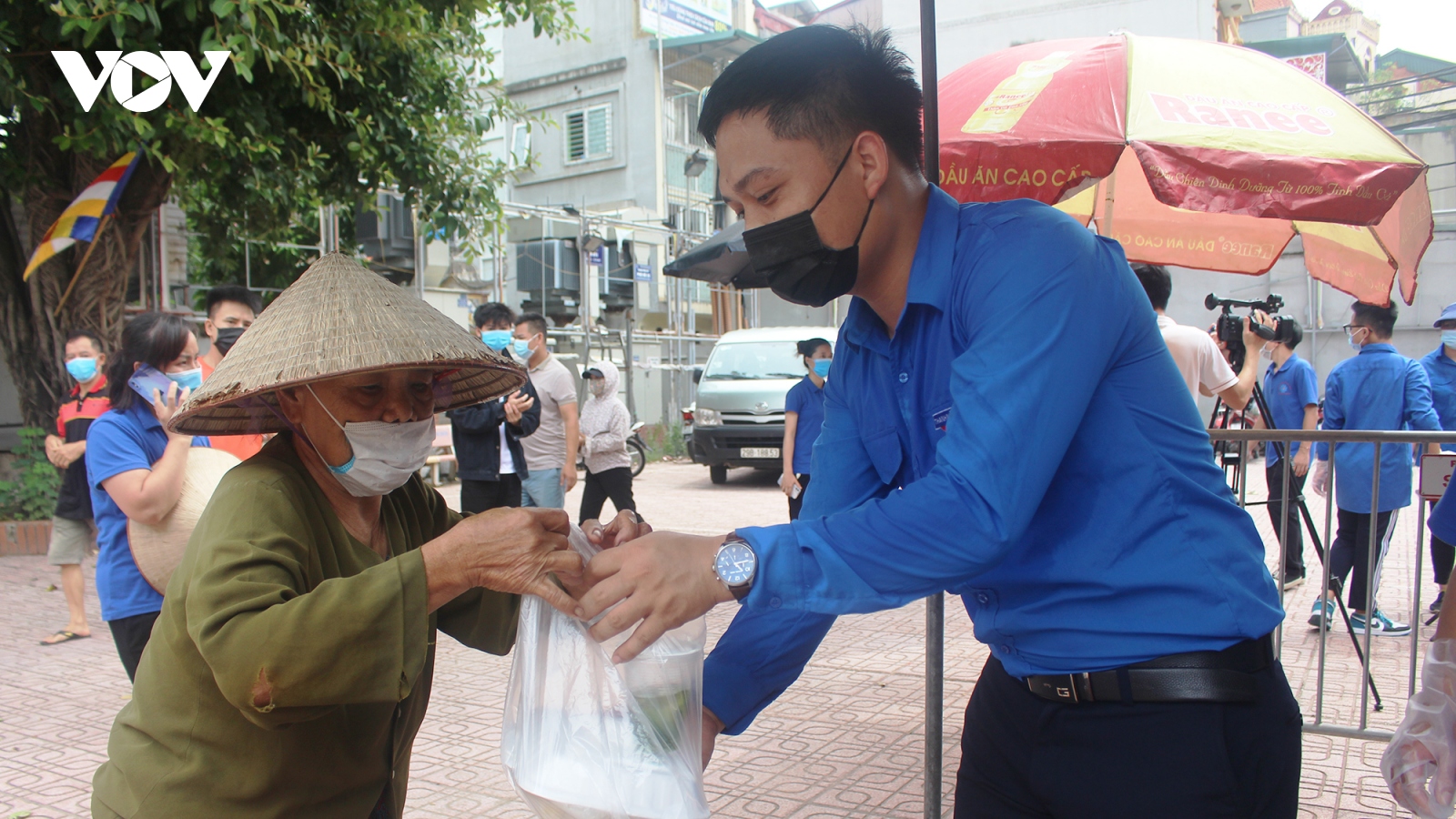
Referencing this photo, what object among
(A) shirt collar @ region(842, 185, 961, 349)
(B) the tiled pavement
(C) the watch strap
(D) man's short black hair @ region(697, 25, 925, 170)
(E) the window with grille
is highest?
(E) the window with grille

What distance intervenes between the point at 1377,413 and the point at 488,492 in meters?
5.76

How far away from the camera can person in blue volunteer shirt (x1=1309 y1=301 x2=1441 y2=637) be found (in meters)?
6.20

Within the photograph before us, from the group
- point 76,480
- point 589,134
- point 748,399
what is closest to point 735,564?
point 76,480

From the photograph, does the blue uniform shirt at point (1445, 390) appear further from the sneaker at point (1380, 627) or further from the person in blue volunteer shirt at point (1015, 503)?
the person in blue volunteer shirt at point (1015, 503)

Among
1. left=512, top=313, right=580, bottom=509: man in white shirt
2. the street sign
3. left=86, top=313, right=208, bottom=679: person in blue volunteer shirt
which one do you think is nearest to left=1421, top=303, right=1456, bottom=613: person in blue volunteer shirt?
the street sign

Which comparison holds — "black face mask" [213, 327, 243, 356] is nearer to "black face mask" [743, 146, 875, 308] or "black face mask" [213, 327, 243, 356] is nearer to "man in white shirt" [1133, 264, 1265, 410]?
"black face mask" [743, 146, 875, 308]

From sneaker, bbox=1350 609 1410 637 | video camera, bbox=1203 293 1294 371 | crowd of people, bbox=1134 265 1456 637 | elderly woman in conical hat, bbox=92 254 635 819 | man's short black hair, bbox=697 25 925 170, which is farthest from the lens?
video camera, bbox=1203 293 1294 371

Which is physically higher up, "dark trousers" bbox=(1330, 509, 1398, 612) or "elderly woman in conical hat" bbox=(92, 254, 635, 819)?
"elderly woman in conical hat" bbox=(92, 254, 635, 819)

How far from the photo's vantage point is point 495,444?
6680mm

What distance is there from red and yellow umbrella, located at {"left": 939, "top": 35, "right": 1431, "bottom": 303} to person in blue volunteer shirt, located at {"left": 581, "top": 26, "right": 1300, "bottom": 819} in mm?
2426

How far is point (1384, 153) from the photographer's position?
3695 mm

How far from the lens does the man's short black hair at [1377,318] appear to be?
6.63 metres

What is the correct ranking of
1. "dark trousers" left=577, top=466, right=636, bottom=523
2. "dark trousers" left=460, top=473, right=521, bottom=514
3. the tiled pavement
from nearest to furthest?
the tiled pavement
"dark trousers" left=460, top=473, right=521, bottom=514
"dark trousers" left=577, top=466, right=636, bottom=523

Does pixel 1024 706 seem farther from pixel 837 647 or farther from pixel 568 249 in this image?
pixel 568 249
